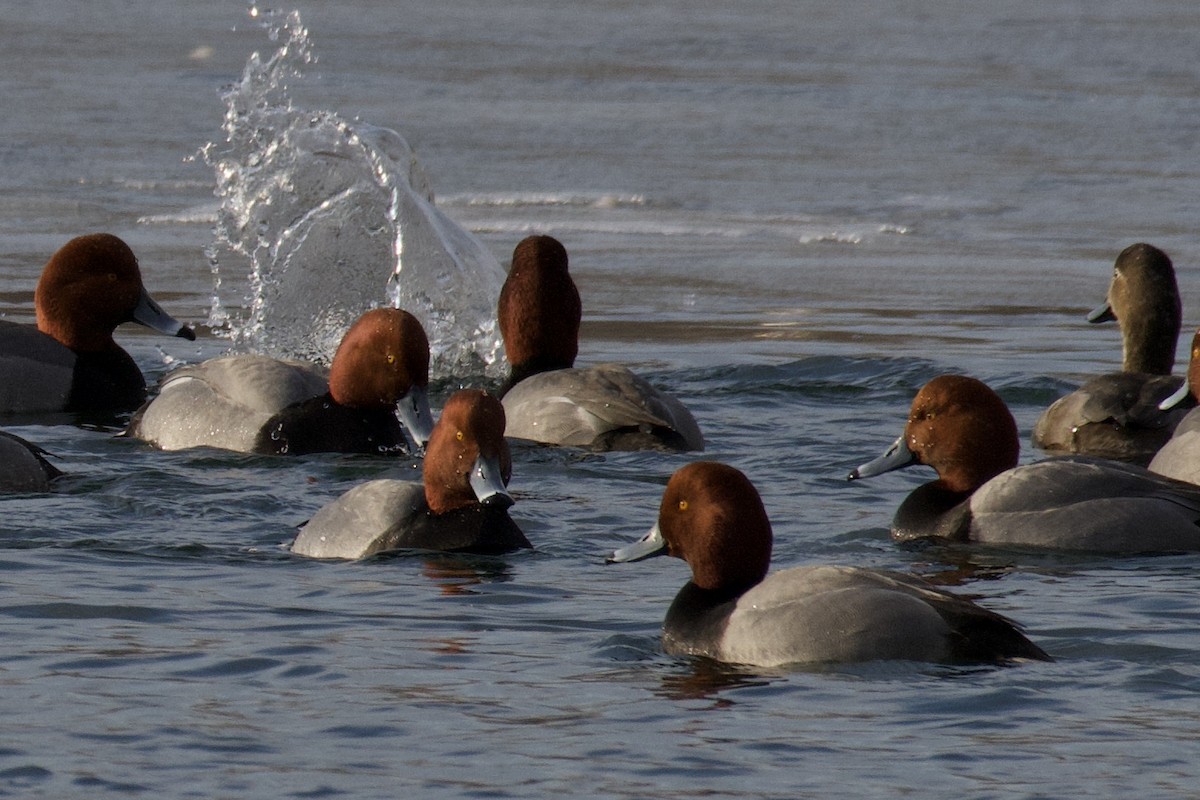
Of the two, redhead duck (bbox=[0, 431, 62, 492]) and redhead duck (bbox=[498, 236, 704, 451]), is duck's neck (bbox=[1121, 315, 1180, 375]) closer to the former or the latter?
redhead duck (bbox=[498, 236, 704, 451])

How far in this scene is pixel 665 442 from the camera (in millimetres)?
9406

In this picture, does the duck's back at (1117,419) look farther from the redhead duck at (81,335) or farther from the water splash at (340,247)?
the redhead duck at (81,335)

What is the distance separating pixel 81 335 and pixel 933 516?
16.8 ft

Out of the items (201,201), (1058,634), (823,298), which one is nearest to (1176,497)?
(1058,634)

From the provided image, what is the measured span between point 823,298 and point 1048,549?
19.4 feet

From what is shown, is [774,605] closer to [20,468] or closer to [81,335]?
[20,468]

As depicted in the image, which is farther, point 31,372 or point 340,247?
point 340,247

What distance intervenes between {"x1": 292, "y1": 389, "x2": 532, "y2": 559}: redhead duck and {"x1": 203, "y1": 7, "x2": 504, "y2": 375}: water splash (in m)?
4.29

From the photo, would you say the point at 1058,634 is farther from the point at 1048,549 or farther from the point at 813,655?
the point at 1048,549

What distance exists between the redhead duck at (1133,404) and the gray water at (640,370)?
0.53m

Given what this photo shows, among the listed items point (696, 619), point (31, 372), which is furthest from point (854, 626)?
point (31, 372)

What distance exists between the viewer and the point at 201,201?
1645cm

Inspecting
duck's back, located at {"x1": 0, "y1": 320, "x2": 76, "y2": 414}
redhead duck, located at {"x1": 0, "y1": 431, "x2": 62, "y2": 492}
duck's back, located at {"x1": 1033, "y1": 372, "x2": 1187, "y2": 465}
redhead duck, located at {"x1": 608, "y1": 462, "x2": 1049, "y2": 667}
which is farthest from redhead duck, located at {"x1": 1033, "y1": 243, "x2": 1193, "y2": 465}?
duck's back, located at {"x1": 0, "y1": 320, "x2": 76, "y2": 414}

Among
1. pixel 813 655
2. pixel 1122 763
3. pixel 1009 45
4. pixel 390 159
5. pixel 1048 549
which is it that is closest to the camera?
pixel 1122 763
